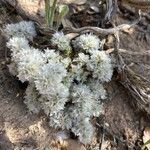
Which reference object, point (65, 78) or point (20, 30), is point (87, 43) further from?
point (20, 30)

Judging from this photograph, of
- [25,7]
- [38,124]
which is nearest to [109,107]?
[38,124]

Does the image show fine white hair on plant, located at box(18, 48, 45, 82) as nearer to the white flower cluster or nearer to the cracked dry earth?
the white flower cluster

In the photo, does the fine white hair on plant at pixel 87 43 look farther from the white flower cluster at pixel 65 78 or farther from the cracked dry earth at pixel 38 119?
the cracked dry earth at pixel 38 119

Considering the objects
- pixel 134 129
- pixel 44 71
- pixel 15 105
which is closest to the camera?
pixel 44 71

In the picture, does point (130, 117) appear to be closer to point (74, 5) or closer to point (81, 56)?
point (81, 56)

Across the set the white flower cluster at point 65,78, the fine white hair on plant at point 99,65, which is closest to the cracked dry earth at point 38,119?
the white flower cluster at point 65,78

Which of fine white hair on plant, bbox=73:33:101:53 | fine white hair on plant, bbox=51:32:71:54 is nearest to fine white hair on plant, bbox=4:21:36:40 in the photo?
fine white hair on plant, bbox=51:32:71:54
